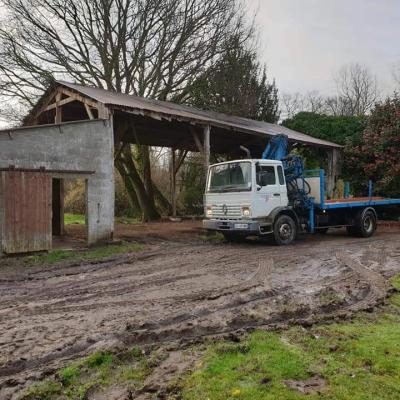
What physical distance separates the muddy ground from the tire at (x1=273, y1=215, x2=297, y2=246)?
0.87 m

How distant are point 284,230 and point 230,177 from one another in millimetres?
2209

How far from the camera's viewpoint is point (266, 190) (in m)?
11.8

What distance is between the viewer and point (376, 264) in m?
9.15

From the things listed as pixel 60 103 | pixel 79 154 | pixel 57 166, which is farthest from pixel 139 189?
pixel 57 166

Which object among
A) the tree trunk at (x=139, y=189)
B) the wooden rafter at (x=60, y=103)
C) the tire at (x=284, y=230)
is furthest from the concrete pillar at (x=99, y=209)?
the tree trunk at (x=139, y=189)

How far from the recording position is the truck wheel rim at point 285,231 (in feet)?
39.7

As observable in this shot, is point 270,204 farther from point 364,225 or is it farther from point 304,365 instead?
point 304,365

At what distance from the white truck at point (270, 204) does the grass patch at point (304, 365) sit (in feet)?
22.1

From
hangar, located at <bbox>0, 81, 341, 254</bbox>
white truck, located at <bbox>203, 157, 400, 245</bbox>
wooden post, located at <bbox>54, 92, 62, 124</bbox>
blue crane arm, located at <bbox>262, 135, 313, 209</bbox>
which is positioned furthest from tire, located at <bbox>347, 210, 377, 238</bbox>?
wooden post, located at <bbox>54, 92, 62, 124</bbox>

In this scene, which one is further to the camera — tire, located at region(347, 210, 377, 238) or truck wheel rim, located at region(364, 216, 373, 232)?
truck wheel rim, located at region(364, 216, 373, 232)

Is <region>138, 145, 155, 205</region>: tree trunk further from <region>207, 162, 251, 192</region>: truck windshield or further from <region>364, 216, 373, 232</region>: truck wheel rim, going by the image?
<region>364, 216, 373, 232</region>: truck wheel rim

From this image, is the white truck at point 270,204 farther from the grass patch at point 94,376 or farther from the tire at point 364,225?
the grass patch at point 94,376

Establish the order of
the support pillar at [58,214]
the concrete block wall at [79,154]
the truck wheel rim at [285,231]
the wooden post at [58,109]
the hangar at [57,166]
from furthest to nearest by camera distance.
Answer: the support pillar at [58,214], the wooden post at [58,109], the truck wheel rim at [285,231], the concrete block wall at [79,154], the hangar at [57,166]

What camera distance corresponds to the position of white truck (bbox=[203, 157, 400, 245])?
11594 mm
